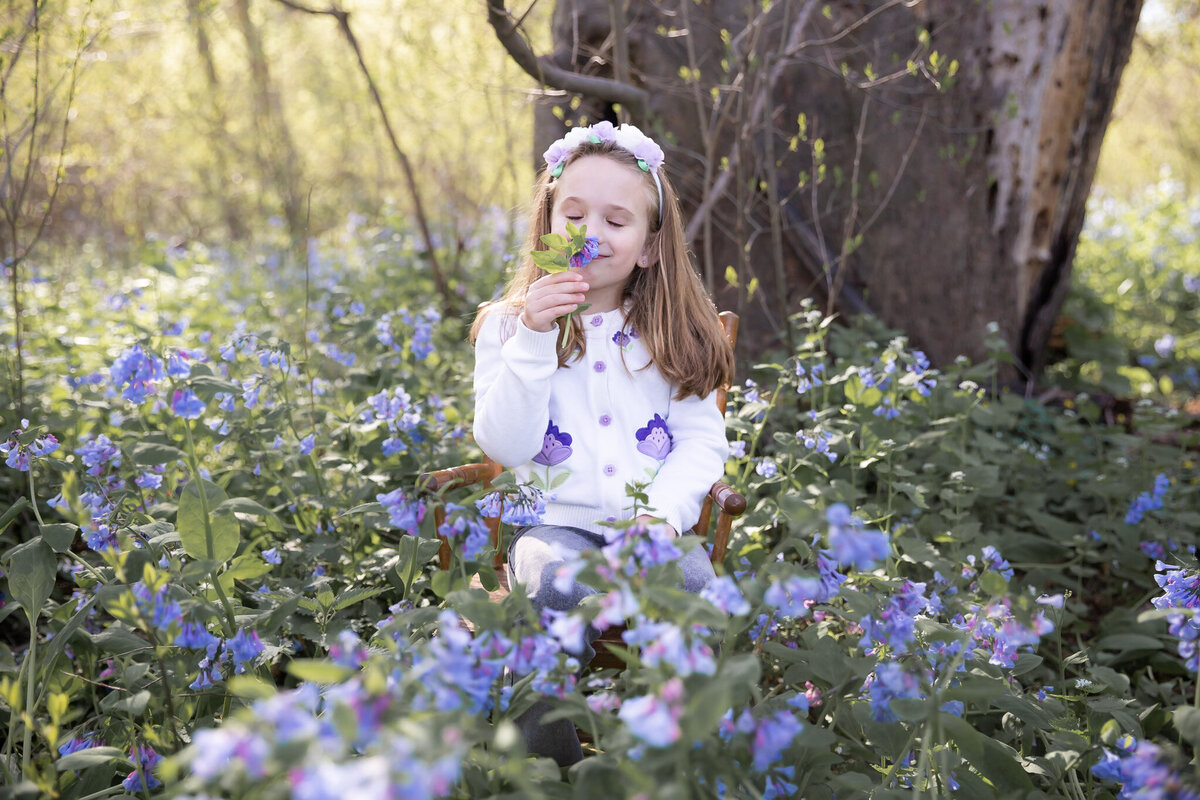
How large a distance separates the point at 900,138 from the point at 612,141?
197 cm

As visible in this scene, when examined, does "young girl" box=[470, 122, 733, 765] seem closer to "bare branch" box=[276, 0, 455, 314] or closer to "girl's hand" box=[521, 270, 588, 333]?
"girl's hand" box=[521, 270, 588, 333]

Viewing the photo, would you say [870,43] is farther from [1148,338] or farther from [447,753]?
[447,753]

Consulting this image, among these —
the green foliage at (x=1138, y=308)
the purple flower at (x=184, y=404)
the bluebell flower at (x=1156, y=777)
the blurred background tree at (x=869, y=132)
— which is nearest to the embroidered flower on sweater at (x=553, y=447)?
the purple flower at (x=184, y=404)

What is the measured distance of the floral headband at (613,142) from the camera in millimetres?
1898

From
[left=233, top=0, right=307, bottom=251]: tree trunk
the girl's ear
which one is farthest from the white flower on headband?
[left=233, top=0, right=307, bottom=251]: tree trunk

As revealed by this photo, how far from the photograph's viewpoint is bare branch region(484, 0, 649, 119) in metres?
2.62

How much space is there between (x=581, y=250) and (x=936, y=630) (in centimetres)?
85

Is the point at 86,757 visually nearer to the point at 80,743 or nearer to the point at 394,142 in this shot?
the point at 80,743

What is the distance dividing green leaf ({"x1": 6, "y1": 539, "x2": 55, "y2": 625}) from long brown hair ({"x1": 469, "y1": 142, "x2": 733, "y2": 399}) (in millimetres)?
930

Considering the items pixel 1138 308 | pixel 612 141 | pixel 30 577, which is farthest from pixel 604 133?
pixel 1138 308

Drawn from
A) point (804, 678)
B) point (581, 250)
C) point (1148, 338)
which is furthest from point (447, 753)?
point (1148, 338)

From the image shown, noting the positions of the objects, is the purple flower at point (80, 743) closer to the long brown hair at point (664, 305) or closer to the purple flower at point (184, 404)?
the purple flower at point (184, 404)

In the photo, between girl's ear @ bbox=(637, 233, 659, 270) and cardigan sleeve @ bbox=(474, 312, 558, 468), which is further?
girl's ear @ bbox=(637, 233, 659, 270)

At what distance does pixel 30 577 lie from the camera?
1.51m
